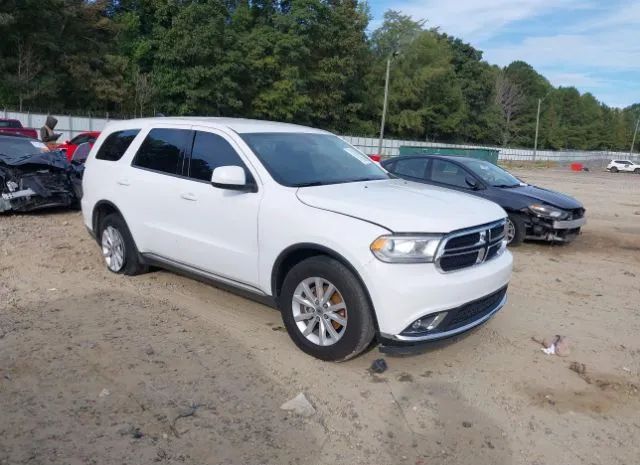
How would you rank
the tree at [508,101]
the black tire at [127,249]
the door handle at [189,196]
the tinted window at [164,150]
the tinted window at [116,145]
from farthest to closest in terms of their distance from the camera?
the tree at [508,101] < the tinted window at [116,145] < the black tire at [127,249] < the tinted window at [164,150] < the door handle at [189,196]

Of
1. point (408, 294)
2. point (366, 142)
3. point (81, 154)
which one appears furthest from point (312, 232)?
point (366, 142)

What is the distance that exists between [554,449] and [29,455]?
115 inches

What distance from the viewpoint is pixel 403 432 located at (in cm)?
344

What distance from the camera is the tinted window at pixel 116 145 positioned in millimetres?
6098

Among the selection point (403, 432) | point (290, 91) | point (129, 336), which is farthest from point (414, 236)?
point (290, 91)

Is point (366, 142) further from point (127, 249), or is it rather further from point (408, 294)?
point (408, 294)

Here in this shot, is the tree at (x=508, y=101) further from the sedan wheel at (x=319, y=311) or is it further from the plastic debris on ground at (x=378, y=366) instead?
the sedan wheel at (x=319, y=311)

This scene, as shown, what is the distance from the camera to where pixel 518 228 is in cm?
909

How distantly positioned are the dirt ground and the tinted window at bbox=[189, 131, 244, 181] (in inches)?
51.1

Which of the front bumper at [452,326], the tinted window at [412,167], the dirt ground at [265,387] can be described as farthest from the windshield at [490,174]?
the front bumper at [452,326]

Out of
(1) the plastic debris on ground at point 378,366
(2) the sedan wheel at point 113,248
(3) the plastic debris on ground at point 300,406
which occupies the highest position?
(2) the sedan wheel at point 113,248

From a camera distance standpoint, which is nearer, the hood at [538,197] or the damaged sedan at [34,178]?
the hood at [538,197]

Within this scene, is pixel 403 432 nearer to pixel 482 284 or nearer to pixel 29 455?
pixel 482 284

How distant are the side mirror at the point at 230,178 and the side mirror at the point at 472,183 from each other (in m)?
5.75
